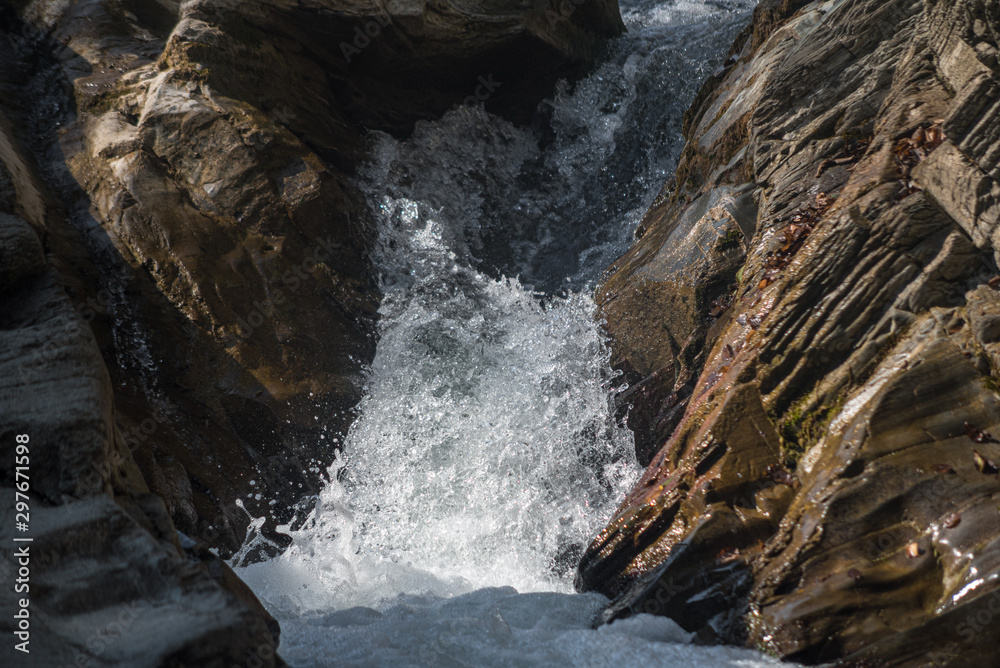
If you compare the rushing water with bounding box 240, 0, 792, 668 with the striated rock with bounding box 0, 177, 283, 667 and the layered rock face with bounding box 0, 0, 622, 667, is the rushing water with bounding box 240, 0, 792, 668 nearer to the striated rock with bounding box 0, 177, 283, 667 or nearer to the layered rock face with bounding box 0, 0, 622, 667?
the layered rock face with bounding box 0, 0, 622, 667

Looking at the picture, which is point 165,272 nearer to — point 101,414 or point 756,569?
point 101,414

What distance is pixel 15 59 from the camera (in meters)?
6.23

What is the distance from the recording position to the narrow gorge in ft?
9.80

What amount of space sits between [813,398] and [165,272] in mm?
5100

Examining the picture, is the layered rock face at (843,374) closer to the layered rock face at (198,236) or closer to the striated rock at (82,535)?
the striated rock at (82,535)

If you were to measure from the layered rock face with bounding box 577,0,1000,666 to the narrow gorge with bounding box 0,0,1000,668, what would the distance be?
0.06 ft

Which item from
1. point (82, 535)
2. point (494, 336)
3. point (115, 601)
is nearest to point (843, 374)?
point (494, 336)

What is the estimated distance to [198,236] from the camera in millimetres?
5535

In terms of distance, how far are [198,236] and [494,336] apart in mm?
2921

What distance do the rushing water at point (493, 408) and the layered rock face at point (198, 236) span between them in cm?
41

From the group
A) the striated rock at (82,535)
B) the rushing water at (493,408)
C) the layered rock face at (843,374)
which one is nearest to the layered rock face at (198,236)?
the striated rock at (82,535)

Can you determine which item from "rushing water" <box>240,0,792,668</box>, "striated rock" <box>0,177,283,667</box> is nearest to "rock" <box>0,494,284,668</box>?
"striated rock" <box>0,177,283,667</box>

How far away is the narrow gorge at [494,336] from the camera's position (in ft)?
9.80

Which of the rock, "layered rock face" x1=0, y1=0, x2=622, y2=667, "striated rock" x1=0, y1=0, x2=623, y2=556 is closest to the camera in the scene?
the rock
